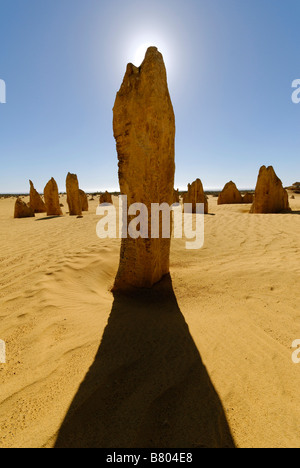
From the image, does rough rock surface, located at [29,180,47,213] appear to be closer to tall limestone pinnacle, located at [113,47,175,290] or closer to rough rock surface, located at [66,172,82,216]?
rough rock surface, located at [66,172,82,216]

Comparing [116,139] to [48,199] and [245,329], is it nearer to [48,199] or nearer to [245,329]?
[245,329]

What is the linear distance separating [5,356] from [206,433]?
5.54 ft

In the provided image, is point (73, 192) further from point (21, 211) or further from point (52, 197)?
point (21, 211)

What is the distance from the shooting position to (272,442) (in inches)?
48.6

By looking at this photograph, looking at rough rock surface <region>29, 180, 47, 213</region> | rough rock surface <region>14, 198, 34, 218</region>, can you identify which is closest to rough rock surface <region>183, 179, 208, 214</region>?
rough rock surface <region>14, 198, 34, 218</region>

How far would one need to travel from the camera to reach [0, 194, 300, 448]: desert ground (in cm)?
130

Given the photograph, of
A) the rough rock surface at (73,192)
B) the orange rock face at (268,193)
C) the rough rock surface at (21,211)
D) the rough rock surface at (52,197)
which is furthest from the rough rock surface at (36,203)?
the orange rock face at (268,193)

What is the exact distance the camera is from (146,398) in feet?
4.86

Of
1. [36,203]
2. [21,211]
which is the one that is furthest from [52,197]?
[36,203]

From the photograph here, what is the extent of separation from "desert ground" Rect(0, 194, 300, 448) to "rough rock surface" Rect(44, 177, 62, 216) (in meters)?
10.7

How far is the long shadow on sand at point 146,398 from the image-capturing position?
1.24 metres

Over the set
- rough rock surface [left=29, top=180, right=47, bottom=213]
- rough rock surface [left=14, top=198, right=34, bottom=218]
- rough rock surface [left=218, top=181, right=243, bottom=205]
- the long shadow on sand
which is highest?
rough rock surface [left=218, top=181, right=243, bottom=205]

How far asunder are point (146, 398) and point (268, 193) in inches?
449

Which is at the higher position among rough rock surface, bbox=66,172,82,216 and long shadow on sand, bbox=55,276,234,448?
rough rock surface, bbox=66,172,82,216
